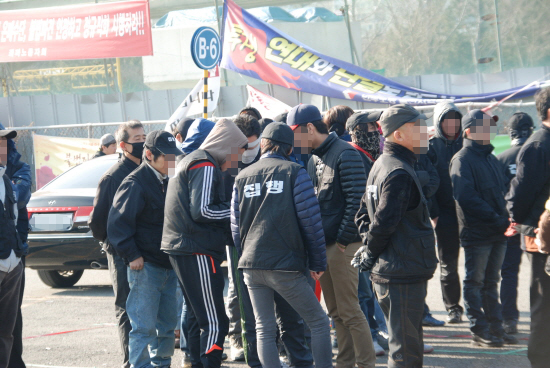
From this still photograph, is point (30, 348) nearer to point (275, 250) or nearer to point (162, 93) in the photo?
point (275, 250)

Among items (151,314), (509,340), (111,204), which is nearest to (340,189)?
(151,314)

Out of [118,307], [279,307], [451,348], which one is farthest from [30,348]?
[451,348]

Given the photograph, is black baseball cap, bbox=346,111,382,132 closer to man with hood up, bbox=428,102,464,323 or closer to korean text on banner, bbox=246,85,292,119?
man with hood up, bbox=428,102,464,323

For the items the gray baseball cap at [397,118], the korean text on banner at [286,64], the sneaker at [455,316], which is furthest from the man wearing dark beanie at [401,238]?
the korean text on banner at [286,64]

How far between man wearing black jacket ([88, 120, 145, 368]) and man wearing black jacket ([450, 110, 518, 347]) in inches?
114

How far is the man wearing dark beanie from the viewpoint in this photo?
387 cm

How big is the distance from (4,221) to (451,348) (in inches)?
154

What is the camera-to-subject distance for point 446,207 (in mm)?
6340

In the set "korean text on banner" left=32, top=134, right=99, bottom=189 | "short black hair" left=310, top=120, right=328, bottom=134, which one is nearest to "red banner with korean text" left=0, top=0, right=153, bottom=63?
"korean text on banner" left=32, top=134, right=99, bottom=189

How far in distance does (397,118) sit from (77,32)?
40.2 ft

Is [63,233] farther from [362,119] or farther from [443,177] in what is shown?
[443,177]

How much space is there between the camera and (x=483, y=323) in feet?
18.7

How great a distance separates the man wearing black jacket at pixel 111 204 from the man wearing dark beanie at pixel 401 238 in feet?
7.50

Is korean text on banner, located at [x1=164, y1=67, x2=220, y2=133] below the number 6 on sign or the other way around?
below
